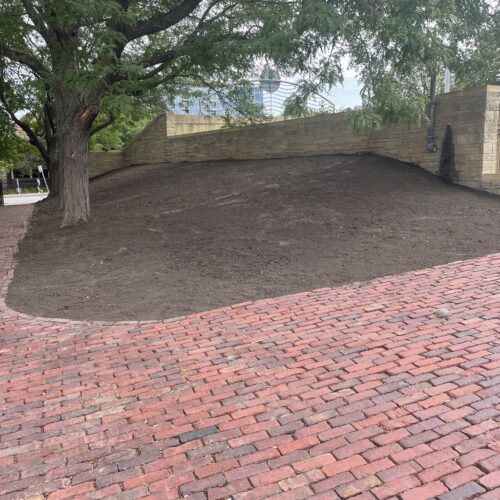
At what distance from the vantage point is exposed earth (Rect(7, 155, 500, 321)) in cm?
596

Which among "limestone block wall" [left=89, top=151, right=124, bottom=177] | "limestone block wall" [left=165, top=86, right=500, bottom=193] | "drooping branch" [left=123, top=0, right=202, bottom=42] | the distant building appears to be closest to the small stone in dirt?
"limestone block wall" [left=165, top=86, right=500, bottom=193]

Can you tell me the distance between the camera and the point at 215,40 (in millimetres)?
9141

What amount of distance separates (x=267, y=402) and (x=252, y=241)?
462 cm

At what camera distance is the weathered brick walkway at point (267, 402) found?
256 cm

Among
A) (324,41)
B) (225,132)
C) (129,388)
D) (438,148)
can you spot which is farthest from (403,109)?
(225,132)

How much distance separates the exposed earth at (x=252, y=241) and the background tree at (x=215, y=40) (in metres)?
1.79

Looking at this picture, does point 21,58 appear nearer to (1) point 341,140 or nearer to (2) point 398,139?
(1) point 341,140

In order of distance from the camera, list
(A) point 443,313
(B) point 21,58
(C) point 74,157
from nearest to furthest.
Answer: (A) point 443,313
(C) point 74,157
(B) point 21,58

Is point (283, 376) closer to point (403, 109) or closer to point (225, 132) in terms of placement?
point (403, 109)

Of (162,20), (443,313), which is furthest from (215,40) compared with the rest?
(443,313)

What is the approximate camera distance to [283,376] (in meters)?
3.66

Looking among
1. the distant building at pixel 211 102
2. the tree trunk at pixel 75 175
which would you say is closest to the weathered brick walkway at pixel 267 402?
the tree trunk at pixel 75 175

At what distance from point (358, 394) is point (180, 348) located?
1.70 metres

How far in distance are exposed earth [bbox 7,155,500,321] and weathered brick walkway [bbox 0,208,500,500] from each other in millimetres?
760
